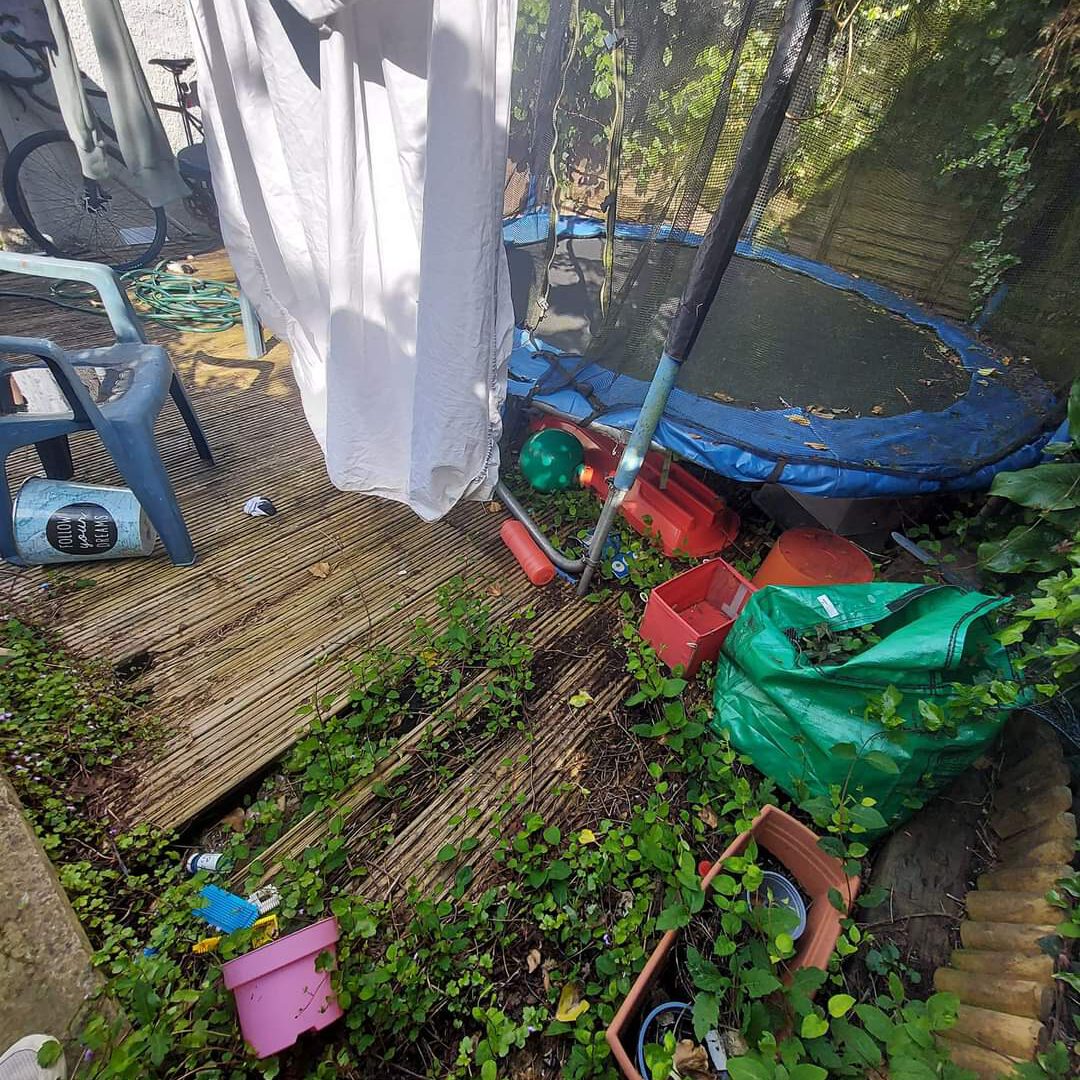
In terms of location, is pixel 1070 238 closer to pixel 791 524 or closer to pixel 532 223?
pixel 791 524

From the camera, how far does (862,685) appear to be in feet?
4.36

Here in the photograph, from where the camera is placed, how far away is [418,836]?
4.64 feet

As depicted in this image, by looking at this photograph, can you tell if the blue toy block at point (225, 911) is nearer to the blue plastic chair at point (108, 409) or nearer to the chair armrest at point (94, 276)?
the blue plastic chair at point (108, 409)

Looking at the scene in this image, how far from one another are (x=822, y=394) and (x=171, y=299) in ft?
13.0

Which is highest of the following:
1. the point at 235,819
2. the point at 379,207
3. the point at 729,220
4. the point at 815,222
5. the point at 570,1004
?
the point at 729,220

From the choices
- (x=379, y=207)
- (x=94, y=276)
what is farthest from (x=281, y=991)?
(x=94, y=276)

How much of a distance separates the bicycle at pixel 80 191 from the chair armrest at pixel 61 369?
2694 mm

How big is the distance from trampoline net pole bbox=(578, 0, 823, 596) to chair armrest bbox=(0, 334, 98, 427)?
66.0 inches

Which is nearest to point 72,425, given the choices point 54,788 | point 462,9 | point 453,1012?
point 54,788

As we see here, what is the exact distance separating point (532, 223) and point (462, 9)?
131 centimetres

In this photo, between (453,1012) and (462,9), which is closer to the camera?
(453,1012)

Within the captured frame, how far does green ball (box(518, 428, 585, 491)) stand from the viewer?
2.49 m

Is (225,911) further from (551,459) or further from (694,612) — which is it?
(551,459)

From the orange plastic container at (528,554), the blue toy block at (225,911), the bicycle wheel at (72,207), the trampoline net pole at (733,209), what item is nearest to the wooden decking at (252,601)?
the orange plastic container at (528,554)
